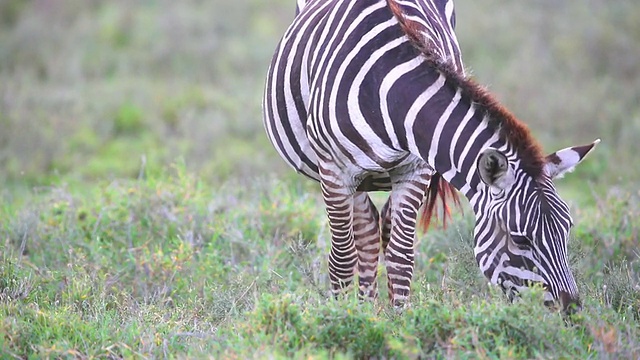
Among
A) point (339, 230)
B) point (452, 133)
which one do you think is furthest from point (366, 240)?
point (452, 133)

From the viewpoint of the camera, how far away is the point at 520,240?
3.68 meters

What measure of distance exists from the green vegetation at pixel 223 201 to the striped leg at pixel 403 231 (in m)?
0.18

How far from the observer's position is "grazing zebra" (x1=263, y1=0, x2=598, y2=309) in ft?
12.1

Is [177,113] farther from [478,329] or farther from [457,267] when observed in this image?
[478,329]

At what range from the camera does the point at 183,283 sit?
17.7ft

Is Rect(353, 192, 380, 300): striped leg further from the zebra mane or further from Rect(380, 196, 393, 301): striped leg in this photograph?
the zebra mane

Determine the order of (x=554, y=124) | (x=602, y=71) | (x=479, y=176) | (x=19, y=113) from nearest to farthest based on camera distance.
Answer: (x=479, y=176) → (x=19, y=113) → (x=554, y=124) → (x=602, y=71)

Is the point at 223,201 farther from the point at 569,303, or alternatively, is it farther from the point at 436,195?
the point at 569,303

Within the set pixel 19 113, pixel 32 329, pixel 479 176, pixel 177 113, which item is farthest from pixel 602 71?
pixel 32 329

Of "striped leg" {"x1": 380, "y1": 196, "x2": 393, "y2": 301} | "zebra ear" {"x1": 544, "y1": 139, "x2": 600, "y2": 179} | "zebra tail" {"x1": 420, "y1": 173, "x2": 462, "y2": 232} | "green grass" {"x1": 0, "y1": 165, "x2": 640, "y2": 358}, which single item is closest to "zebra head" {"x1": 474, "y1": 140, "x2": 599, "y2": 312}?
"zebra ear" {"x1": 544, "y1": 139, "x2": 600, "y2": 179}

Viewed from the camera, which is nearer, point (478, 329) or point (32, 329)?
point (478, 329)

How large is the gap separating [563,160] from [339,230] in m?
1.51

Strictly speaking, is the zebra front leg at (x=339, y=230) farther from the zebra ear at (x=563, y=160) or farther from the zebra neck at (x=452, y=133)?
the zebra ear at (x=563, y=160)

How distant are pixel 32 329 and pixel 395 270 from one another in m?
2.01
